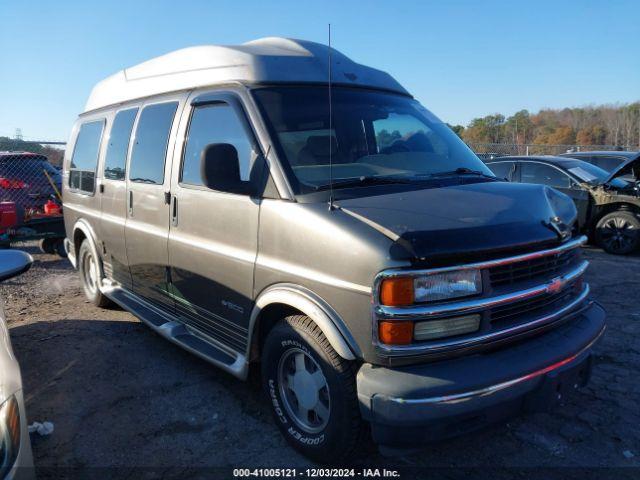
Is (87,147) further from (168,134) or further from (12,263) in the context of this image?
(12,263)

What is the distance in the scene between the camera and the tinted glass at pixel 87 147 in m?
5.51

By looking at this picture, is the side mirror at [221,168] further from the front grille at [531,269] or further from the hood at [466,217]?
the front grille at [531,269]

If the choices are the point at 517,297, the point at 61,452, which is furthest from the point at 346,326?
the point at 61,452

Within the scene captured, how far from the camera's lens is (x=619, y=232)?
8.70 meters

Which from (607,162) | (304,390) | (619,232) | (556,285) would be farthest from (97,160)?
(607,162)

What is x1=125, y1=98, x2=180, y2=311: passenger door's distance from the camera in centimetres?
405

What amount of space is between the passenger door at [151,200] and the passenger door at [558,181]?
7.42 metres

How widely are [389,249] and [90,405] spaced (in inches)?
108

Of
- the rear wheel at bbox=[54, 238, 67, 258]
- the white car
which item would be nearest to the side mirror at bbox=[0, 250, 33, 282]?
the white car

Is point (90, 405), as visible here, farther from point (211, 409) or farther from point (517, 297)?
point (517, 297)

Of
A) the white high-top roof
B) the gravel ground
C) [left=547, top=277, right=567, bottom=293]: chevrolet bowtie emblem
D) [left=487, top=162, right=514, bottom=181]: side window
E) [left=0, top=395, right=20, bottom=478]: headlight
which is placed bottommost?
the gravel ground

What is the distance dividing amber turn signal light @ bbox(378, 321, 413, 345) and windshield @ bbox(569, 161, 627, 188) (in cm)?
813

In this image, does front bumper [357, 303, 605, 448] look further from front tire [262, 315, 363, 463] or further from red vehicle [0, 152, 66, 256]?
red vehicle [0, 152, 66, 256]

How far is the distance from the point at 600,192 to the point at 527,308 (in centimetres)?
735
